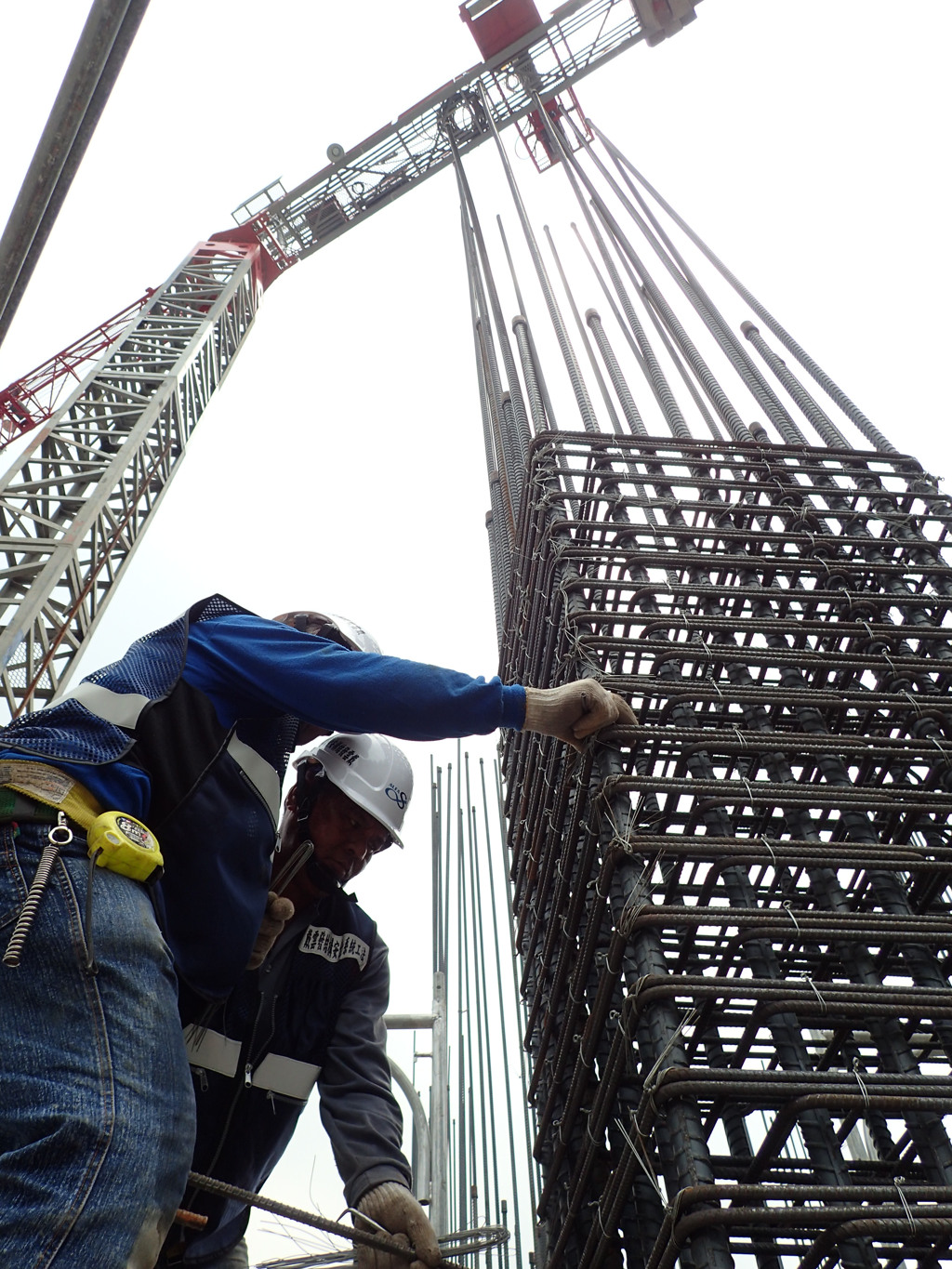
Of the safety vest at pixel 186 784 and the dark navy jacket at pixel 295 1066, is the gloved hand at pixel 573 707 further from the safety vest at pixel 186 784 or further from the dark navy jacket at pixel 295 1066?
the dark navy jacket at pixel 295 1066

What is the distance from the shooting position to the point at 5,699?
9.31 m

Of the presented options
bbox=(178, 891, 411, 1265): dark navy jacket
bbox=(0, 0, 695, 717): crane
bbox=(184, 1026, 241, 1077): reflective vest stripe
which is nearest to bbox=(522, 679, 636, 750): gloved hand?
bbox=(178, 891, 411, 1265): dark navy jacket

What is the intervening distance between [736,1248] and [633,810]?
1.12m

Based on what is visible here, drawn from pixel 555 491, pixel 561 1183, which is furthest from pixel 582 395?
pixel 561 1183

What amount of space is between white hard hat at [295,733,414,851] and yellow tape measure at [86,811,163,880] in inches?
65.3

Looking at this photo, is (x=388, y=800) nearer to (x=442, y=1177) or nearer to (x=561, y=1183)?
(x=561, y=1183)

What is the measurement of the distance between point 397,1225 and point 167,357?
12.7 meters

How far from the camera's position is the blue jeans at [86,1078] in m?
1.72

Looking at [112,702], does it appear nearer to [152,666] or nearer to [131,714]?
[131,714]

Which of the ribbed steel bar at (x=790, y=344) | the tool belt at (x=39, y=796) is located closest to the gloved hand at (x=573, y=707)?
the tool belt at (x=39, y=796)

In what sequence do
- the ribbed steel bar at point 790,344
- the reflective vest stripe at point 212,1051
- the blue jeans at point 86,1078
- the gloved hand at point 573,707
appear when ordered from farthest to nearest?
the ribbed steel bar at point 790,344 < the reflective vest stripe at point 212,1051 < the gloved hand at point 573,707 < the blue jeans at point 86,1078

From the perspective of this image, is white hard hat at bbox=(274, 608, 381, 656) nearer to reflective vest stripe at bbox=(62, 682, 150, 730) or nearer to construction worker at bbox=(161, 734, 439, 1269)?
construction worker at bbox=(161, 734, 439, 1269)

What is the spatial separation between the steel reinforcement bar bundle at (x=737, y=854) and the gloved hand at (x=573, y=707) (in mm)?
70

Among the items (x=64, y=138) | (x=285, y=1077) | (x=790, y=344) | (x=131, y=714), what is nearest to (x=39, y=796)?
(x=131, y=714)
